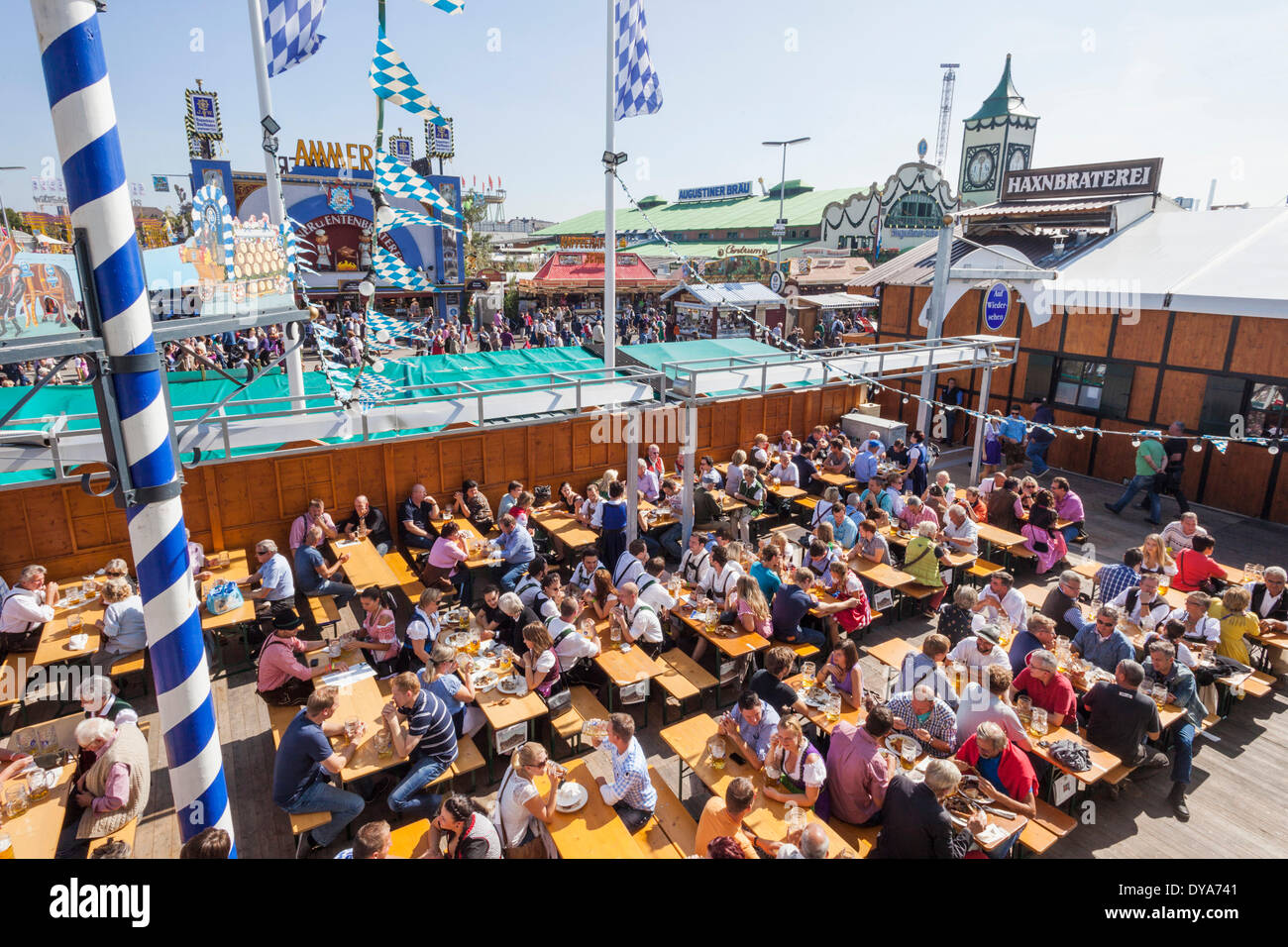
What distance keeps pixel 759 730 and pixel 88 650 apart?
724 centimetres

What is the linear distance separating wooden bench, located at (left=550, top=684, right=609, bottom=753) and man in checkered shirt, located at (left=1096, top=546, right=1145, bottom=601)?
6606 millimetres

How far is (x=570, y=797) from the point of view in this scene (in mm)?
5359

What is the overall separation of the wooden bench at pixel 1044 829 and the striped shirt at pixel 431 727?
4.77 m

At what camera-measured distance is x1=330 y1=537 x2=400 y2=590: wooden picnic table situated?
9156 mm

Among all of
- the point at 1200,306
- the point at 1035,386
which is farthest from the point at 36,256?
the point at 1035,386

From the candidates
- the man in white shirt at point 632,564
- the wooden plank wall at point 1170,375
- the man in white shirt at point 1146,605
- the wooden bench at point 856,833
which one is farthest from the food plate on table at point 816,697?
the wooden plank wall at point 1170,375

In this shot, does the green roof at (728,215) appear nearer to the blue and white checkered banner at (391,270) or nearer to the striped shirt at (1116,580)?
the blue and white checkered banner at (391,270)

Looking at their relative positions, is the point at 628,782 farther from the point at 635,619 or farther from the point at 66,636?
the point at 66,636

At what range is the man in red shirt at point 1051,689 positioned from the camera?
6.52 metres

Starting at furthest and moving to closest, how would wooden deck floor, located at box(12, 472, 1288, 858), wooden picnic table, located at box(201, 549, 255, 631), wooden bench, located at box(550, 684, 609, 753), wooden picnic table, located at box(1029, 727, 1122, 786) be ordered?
wooden picnic table, located at box(201, 549, 255, 631) < wooden bench, located at box(550, 684, 609, 753) < wooden deck floor, located at box(12, 472, 1288, 858) < wooden picnic table, located at box(1029, 727, 1122, 786)

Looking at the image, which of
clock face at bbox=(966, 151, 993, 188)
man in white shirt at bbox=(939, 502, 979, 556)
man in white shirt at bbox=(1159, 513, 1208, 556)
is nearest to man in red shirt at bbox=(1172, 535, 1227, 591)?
man in white shirt at bbox=(1159, 513, 1208, 556)

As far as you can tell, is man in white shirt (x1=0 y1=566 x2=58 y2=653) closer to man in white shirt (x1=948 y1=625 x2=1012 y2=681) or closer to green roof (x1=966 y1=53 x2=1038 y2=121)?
man in white shirt (x1=948 y1=625 x2=1012 y2=681)

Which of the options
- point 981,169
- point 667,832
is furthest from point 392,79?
point 981,169

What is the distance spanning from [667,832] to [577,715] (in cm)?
183
